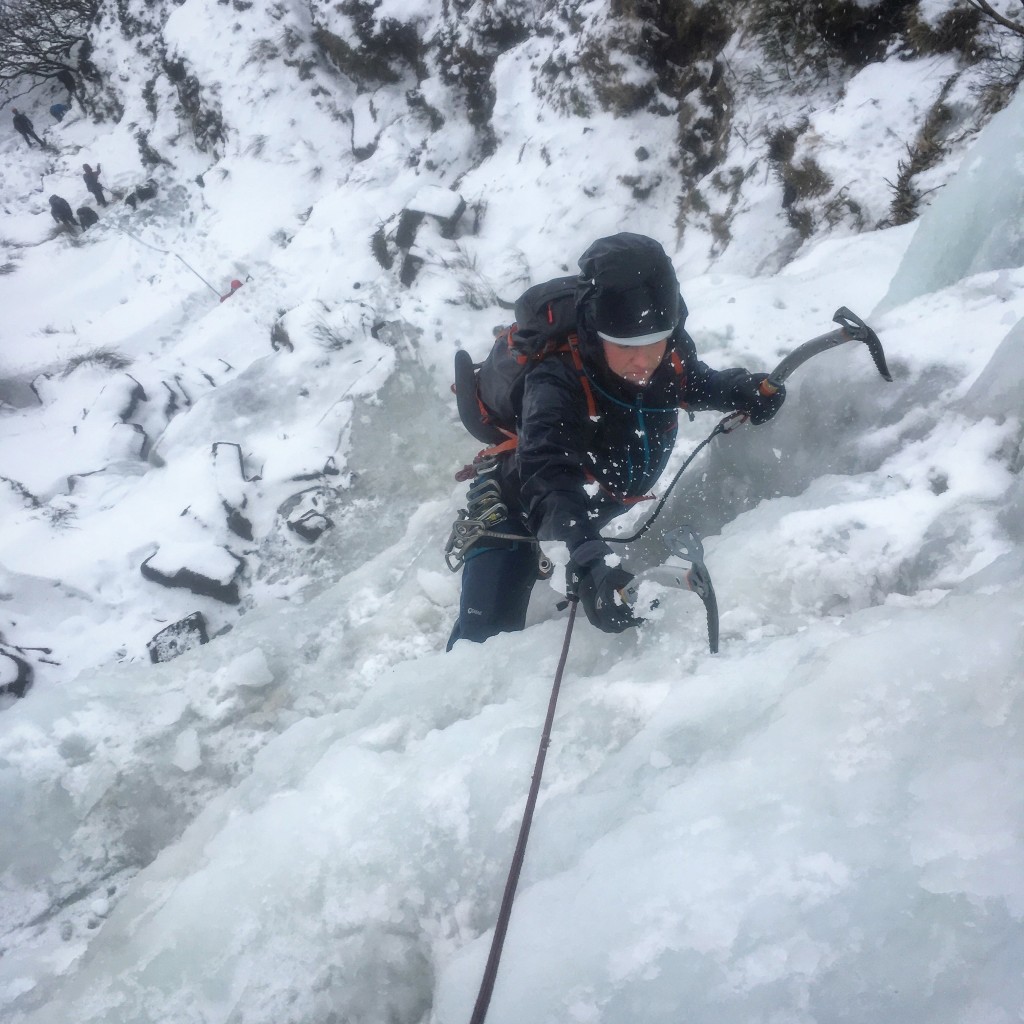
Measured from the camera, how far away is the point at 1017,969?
3.05ft

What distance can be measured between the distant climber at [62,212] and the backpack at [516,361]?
12.3m

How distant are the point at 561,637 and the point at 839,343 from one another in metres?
1.63

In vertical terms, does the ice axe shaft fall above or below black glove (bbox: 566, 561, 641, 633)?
above

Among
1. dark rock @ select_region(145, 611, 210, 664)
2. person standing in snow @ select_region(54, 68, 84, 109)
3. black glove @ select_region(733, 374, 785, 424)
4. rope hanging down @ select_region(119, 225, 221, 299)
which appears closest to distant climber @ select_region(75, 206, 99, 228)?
rope hanging down @ select_region(119, 225, 221, 299)

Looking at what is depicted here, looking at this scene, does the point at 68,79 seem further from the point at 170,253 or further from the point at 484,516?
the point at 484,516

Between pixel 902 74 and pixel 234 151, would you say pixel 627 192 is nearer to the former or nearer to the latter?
pixel 902 74

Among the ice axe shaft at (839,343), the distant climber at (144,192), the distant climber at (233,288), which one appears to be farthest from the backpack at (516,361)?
the distant climber at (144,192)

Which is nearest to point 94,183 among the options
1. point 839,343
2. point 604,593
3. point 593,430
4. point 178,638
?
point 178,638

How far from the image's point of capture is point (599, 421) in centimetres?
228

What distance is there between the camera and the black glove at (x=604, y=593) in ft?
6.09

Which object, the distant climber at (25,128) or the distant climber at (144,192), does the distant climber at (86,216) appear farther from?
the distant climber at (25,128)

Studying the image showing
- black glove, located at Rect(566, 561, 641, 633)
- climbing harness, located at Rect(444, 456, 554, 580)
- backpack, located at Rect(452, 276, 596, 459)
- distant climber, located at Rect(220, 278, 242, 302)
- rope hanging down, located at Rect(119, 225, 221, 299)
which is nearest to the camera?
black glove, located at Rect(566, 561, 641, 633)

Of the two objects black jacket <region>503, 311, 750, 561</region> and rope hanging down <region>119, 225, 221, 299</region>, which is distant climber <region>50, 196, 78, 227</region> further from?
black jacket <region>503, 311, 750, 561</region>

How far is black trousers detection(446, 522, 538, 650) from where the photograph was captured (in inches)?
104
